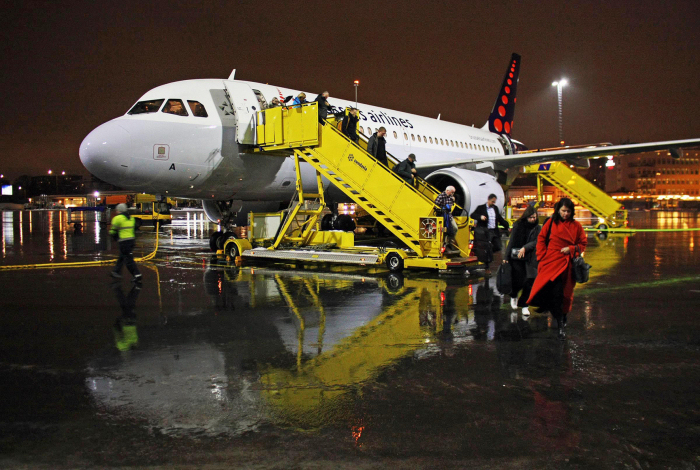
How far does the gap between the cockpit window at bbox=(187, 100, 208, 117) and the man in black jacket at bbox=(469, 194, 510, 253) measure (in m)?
5.72

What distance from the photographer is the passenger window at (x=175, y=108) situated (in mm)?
10969

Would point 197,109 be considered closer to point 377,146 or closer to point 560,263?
point 377,146

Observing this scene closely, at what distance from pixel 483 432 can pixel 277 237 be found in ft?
29.1

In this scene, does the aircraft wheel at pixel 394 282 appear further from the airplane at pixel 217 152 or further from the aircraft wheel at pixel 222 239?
the aircraft wheel at pixel 222 239

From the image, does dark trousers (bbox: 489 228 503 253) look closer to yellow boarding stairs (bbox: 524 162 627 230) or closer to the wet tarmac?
the wet tarmac

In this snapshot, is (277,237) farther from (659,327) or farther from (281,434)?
(281,434)

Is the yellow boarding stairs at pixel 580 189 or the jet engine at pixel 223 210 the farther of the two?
the yellow boarding stairs at pixel 580 189

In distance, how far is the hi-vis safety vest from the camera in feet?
31.0

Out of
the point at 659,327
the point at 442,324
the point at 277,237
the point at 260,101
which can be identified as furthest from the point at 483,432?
the point at 260,101

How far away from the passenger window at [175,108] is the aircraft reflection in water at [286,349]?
427cm

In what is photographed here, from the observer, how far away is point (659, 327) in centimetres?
592

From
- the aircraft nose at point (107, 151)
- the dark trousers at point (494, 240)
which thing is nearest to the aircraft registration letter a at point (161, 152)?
the aircraft nose at point (107, 151)

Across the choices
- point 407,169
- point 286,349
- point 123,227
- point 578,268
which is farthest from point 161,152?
point 578,268

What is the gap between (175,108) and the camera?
1105cm
